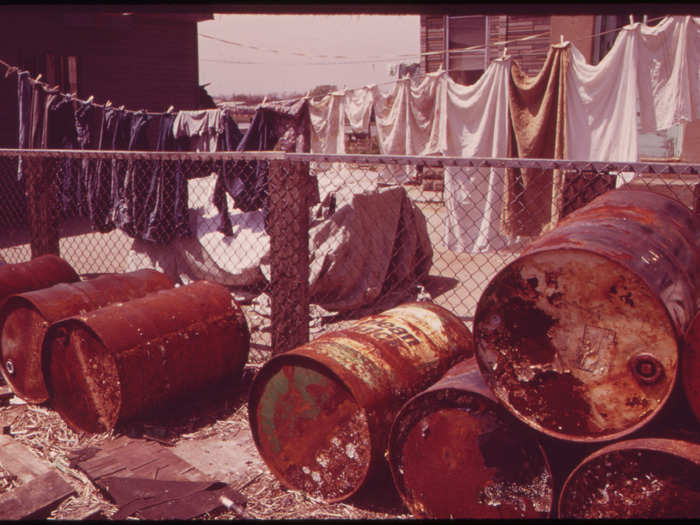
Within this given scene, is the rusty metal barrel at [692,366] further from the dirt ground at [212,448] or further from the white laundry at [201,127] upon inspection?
the white laundry at [201,127]

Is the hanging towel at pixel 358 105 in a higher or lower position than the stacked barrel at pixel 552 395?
higher

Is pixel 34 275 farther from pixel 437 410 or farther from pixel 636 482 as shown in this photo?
pixel 636 482

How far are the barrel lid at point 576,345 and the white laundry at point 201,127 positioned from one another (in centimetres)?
586

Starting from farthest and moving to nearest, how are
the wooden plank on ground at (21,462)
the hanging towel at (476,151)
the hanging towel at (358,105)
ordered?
the hanging towel at (358,105) < the hanging towel at (476,151) < the wooden plank on ground at (21,462)

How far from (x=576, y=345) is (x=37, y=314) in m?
3.49

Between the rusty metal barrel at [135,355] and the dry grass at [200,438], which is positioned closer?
the dry grass at [200,438]

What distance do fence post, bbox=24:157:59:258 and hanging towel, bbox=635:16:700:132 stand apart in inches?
266

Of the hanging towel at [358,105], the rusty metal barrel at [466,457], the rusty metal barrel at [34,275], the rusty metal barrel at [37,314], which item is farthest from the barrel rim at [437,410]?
the hanging towel at [358,105]

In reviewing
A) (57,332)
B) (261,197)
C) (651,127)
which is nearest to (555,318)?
(57,332)

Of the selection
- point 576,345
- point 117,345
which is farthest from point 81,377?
point 576,345

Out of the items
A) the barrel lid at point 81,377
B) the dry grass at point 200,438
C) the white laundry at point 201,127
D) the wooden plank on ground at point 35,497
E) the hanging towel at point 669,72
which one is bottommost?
the dry grass at point 200,438

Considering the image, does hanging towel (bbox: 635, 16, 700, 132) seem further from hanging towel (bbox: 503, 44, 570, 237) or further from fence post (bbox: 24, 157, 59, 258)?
fence post (bbox: 24, 157, 59, 258)

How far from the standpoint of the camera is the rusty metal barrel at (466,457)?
8.83ft

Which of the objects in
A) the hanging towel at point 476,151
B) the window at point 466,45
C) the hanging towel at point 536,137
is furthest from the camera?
the window at point 466,45
